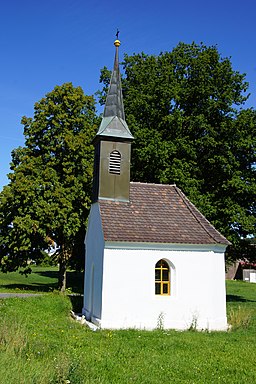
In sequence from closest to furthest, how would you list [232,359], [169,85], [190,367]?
[190,367]
[232,359]
[169,85]

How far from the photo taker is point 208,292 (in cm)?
1573

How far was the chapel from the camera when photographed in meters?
14.8

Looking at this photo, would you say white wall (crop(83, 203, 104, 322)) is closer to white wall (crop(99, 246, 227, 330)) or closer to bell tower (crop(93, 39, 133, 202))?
white wall (crop(99, 246, 227, 330))

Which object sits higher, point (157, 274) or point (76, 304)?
point (157, 274)

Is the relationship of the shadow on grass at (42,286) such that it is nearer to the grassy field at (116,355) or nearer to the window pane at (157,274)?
the window pane at (157,274)

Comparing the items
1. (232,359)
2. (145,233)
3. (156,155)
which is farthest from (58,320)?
(156,155)

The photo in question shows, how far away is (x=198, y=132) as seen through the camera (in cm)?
2625

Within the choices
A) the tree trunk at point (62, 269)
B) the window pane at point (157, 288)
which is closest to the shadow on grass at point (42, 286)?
the tree trunk at point (62, 269)

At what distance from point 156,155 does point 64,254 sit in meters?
9.44

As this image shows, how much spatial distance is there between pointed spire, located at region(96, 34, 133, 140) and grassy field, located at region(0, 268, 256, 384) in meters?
8.41

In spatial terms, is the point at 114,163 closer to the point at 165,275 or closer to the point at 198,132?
the point at 165,275

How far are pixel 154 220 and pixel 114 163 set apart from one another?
3151 millimetres

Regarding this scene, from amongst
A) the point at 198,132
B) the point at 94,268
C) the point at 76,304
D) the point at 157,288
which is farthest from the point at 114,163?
the point at 198,132

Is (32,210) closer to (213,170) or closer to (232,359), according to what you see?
(213,170)
